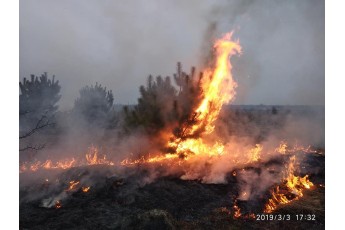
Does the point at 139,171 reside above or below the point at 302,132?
below

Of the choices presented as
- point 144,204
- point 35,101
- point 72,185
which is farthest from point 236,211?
point 35,101

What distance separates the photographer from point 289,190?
12.6 meters

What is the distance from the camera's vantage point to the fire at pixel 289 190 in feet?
37.1

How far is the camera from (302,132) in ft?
77.9

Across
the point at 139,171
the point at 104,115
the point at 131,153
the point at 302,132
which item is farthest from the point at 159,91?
the point at 302,132

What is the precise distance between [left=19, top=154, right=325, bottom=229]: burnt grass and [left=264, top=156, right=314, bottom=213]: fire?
25cm

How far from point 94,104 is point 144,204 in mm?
18621

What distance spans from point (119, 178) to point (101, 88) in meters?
18.8

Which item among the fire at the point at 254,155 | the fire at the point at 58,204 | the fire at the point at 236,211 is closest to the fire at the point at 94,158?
the fire at the point at 58,204

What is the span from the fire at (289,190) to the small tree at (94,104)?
49.3 feet

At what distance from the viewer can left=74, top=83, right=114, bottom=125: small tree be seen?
25.0 metres

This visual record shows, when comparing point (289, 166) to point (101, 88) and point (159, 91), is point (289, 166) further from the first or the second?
point (101, 88)

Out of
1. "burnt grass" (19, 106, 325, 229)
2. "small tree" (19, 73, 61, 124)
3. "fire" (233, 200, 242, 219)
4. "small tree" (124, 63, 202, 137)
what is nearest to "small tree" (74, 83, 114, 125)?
"small tree" (19, 73, 61, 124)
